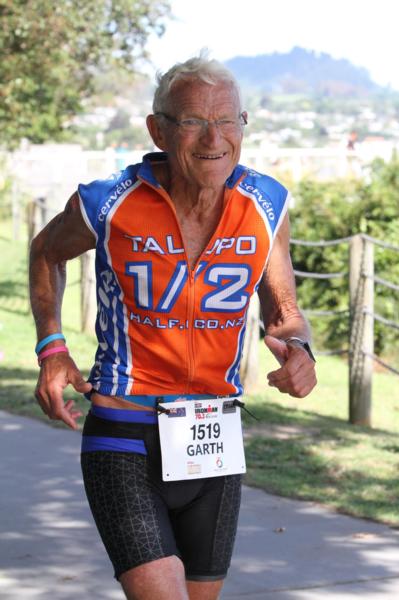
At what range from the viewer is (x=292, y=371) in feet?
11.1

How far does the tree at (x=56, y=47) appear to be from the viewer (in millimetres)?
16422

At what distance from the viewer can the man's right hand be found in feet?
11.4

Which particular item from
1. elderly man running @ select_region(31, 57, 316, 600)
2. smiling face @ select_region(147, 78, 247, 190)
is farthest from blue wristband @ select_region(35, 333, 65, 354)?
smiling face @ select_region(147, 78, 247, 190)

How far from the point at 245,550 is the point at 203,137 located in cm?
282

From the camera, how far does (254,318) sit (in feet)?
33.8

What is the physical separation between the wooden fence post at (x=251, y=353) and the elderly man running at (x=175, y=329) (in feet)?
21.9

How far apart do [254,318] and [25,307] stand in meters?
6.96

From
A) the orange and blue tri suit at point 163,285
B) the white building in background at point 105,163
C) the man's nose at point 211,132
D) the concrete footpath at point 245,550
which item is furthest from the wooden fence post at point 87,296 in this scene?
the man's nose at point 211,132

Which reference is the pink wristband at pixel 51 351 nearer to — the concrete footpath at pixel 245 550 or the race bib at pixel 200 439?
the race bib at pixel 200 439

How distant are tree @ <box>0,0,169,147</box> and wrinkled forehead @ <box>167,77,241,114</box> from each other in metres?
12.5

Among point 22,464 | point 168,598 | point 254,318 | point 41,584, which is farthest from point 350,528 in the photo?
point 254,318

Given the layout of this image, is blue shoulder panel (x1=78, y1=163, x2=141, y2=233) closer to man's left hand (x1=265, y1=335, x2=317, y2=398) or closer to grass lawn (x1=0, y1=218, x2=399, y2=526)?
man's left hand (x1=265, y1=335, x2=317, y2=398)

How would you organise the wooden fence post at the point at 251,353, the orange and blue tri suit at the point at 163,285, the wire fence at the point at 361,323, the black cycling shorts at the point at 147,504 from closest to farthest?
the black cycling shorts at the point at 147,504 < the orange and blue tri suit at the point at 163,285 < the wire fence at the point at 361,323 < the wooden fence post at the point at 251,353

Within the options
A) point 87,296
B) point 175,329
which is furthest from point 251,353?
point 175,329
